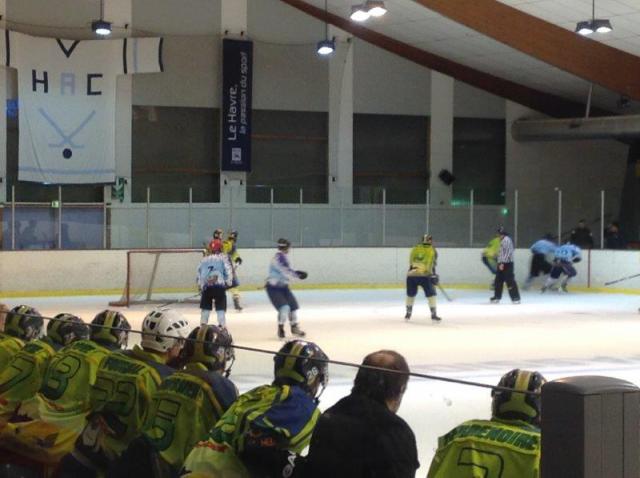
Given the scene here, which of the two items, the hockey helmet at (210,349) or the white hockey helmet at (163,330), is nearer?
the hockey helmet at (210,349)

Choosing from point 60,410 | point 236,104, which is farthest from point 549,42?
point 60,410

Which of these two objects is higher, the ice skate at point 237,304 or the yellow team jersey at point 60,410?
the yellow team jersey at point 60,410

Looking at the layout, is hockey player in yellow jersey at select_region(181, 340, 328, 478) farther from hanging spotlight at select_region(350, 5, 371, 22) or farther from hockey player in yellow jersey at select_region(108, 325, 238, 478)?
hanging spotlight at select_region(350, 5, 371, 22)

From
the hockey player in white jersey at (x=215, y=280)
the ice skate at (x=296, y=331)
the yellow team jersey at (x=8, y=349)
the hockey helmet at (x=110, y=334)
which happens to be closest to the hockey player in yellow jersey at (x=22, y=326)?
the yellow team jersey at (x=8, y=349)

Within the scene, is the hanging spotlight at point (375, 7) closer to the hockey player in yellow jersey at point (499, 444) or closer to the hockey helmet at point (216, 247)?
the hockey helmet at point (216, 247)

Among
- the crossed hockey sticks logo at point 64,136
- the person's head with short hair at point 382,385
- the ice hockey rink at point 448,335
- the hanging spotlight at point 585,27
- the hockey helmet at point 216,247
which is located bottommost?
the ice hockey rink at point 448,335

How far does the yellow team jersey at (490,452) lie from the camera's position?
291 cm

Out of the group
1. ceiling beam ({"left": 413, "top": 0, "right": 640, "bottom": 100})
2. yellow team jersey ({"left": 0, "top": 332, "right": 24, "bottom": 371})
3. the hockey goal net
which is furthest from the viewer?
ceiling beam ({"left": 413, "top": 0, "right": 640, "bottom": 100})

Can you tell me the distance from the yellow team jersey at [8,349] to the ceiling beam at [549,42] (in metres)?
16.2

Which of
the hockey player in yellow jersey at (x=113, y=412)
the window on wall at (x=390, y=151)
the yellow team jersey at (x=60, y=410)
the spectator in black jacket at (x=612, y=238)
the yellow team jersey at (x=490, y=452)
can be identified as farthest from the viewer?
the window on wall at (x=390, y=151)

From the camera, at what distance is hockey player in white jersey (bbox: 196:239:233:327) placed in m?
13.3

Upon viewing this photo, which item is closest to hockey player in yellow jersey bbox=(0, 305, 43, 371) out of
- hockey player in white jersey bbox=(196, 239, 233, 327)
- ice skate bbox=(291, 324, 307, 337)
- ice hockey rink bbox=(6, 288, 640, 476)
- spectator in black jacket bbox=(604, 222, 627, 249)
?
ice hockey rink bbox=(6, 288, 640, 476)

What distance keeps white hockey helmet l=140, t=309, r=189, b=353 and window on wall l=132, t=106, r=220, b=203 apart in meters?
18.7

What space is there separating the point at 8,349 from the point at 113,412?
1.46 meters
